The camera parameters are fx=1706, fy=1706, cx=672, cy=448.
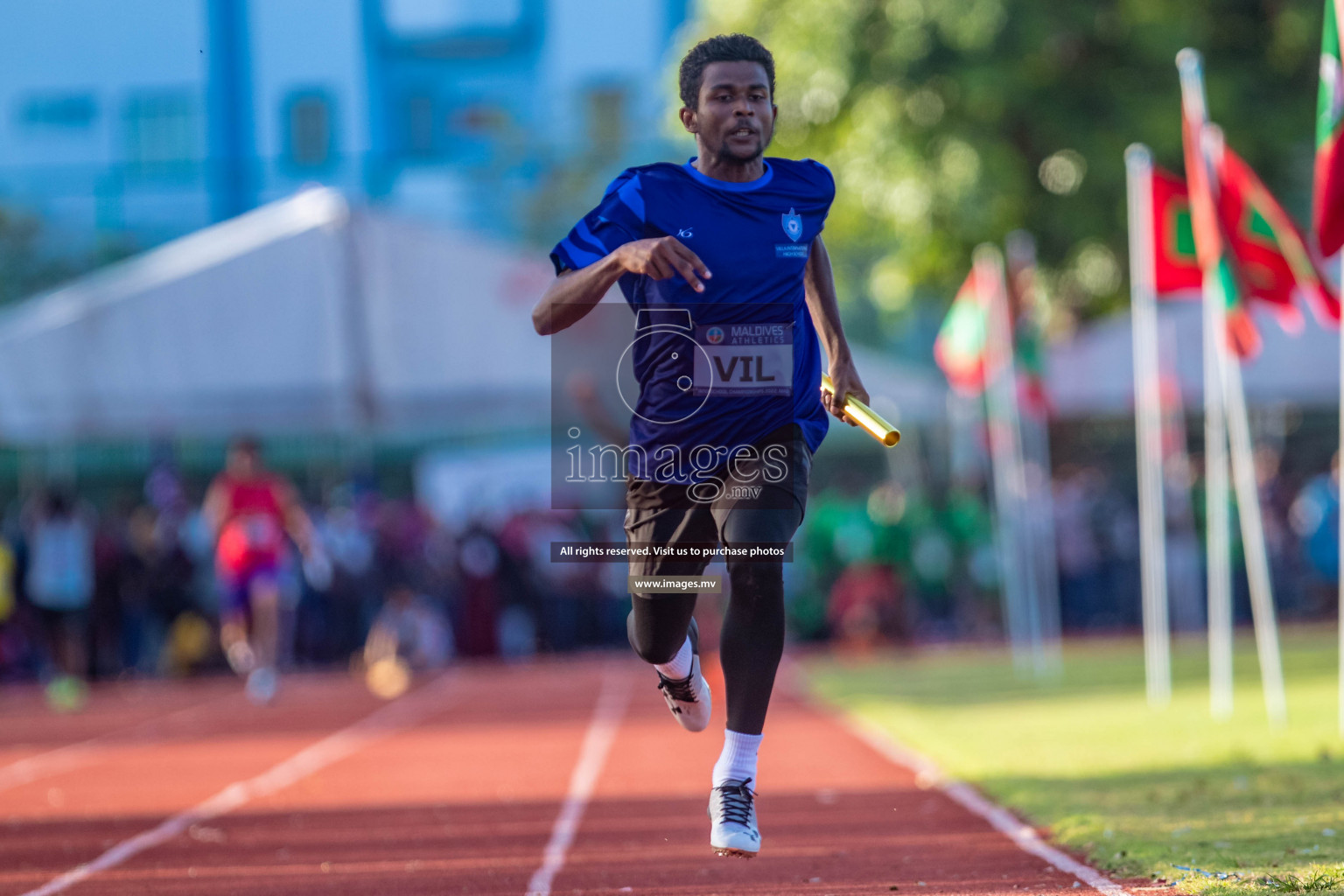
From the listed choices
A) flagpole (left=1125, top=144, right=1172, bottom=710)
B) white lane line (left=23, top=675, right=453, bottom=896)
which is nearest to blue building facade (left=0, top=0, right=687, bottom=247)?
white lane line (left=23, top=675, right=453, bottom=896)

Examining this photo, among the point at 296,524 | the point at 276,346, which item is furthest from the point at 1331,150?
the point at 276,346

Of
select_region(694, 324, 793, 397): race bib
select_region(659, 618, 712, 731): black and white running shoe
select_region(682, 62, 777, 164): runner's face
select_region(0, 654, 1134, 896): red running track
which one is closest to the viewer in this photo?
select_region(682, 62, 777, 164): runner's face

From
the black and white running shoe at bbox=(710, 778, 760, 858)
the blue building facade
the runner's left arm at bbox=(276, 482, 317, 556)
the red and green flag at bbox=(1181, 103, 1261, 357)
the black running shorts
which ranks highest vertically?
the blue building facade

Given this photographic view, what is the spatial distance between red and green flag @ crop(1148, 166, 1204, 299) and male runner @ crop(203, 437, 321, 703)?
696 cm

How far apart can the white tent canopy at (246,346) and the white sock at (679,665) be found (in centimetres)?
1028

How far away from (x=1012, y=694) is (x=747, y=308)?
887 cm

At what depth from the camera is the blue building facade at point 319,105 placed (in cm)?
2875

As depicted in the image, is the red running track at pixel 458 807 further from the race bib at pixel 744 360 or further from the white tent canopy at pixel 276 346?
the white tent canopy at pixel 276 346

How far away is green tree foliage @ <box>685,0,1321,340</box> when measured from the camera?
18703 millimetres

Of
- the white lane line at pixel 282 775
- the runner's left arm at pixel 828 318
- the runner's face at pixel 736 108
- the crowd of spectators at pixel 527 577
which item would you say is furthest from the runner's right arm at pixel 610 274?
the crowd of spectators at pixel 527 577

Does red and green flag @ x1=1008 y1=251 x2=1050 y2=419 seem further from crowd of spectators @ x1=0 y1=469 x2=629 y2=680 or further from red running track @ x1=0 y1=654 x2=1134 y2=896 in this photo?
crowd of spectators @ x1=0 y1=469 x2=629 y2=680

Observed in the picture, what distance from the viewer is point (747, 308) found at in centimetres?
483

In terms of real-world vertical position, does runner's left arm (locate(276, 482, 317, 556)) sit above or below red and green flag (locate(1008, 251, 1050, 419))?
below

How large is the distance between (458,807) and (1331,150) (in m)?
5.22
